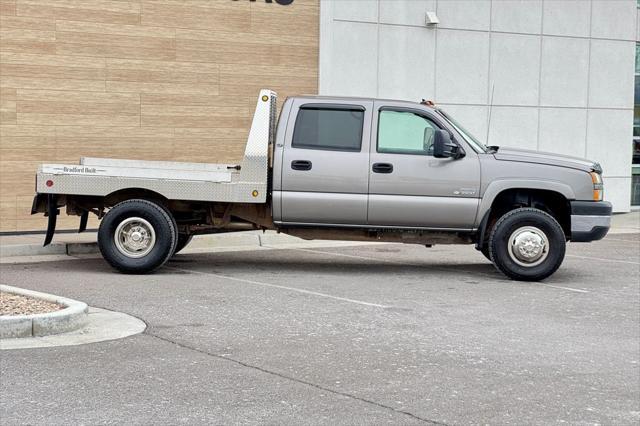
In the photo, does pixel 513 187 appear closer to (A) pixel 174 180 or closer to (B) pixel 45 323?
(A) pixel 174 180

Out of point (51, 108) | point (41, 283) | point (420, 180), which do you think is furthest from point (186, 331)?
point (51, 108)

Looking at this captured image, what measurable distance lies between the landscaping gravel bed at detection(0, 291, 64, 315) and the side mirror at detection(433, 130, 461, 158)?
492 cm

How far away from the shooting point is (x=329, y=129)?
11.6 m

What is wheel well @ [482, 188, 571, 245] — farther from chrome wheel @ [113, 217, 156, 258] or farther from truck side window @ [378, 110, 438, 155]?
chrome wheel @ [113, 217, 156, 258]

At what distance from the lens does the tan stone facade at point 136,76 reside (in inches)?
607

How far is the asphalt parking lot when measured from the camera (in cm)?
587

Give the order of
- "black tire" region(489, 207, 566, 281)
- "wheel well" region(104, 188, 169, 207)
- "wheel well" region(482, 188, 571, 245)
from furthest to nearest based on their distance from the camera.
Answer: "wheel well" region(482, 188, 571, 245) < "wheel well" region(104, 188, 169, 207) < "black tire" region(489, 207, 566, 281)

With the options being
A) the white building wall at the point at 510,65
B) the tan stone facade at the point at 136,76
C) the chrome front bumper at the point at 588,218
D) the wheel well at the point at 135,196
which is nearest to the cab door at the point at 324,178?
the wheel well at the point at 135,196

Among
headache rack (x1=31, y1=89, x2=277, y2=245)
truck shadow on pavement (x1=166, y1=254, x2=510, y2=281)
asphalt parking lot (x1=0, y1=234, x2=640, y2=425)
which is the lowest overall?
asphalt parking lot (x1=0, y1=234, x2=640, y2=425)

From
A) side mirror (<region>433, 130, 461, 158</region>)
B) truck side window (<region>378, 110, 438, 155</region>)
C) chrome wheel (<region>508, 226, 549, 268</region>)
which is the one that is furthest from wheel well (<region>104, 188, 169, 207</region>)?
chrome wheel (<region>508, 226, 549, 268</region>)

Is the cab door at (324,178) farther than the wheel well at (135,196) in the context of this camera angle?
No

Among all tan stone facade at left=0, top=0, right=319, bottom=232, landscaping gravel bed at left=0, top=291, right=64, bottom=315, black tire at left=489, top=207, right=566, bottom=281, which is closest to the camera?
landscaping gravel bed at left=0, top=291, right=64, bottom=315

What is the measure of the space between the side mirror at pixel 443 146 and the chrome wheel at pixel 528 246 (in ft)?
4.01

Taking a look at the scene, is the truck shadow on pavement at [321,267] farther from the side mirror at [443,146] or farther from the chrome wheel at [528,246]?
the side mirror at [443,146]
